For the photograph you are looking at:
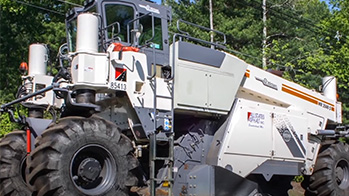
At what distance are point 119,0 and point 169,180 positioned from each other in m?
3.31

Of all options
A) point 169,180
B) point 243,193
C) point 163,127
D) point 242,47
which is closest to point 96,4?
point 163,127

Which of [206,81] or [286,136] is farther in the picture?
[286,136]

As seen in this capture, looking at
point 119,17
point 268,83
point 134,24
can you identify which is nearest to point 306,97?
point 268,83

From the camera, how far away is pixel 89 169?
6457 millimetres

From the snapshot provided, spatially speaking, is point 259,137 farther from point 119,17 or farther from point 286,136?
point 119,17

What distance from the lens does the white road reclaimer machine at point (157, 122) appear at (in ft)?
21.3

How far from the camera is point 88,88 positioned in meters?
6.90

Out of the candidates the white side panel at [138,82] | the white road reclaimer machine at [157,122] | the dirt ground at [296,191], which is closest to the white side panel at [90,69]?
the white road reclaimer machine at [157,122]

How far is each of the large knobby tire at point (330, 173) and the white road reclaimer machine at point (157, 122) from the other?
43 millimetres

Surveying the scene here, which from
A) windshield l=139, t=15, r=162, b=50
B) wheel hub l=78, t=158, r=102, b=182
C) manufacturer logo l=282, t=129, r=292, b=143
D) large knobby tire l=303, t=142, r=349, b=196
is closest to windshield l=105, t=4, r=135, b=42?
windshield l=139, t=15, r=162, b=50

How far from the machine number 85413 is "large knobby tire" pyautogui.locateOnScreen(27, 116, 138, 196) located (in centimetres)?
57

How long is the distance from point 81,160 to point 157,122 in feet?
5.03

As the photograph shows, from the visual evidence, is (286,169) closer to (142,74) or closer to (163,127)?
(163,127)

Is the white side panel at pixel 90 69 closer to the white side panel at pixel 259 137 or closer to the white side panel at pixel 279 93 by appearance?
the white side panel at pixel 259 137
